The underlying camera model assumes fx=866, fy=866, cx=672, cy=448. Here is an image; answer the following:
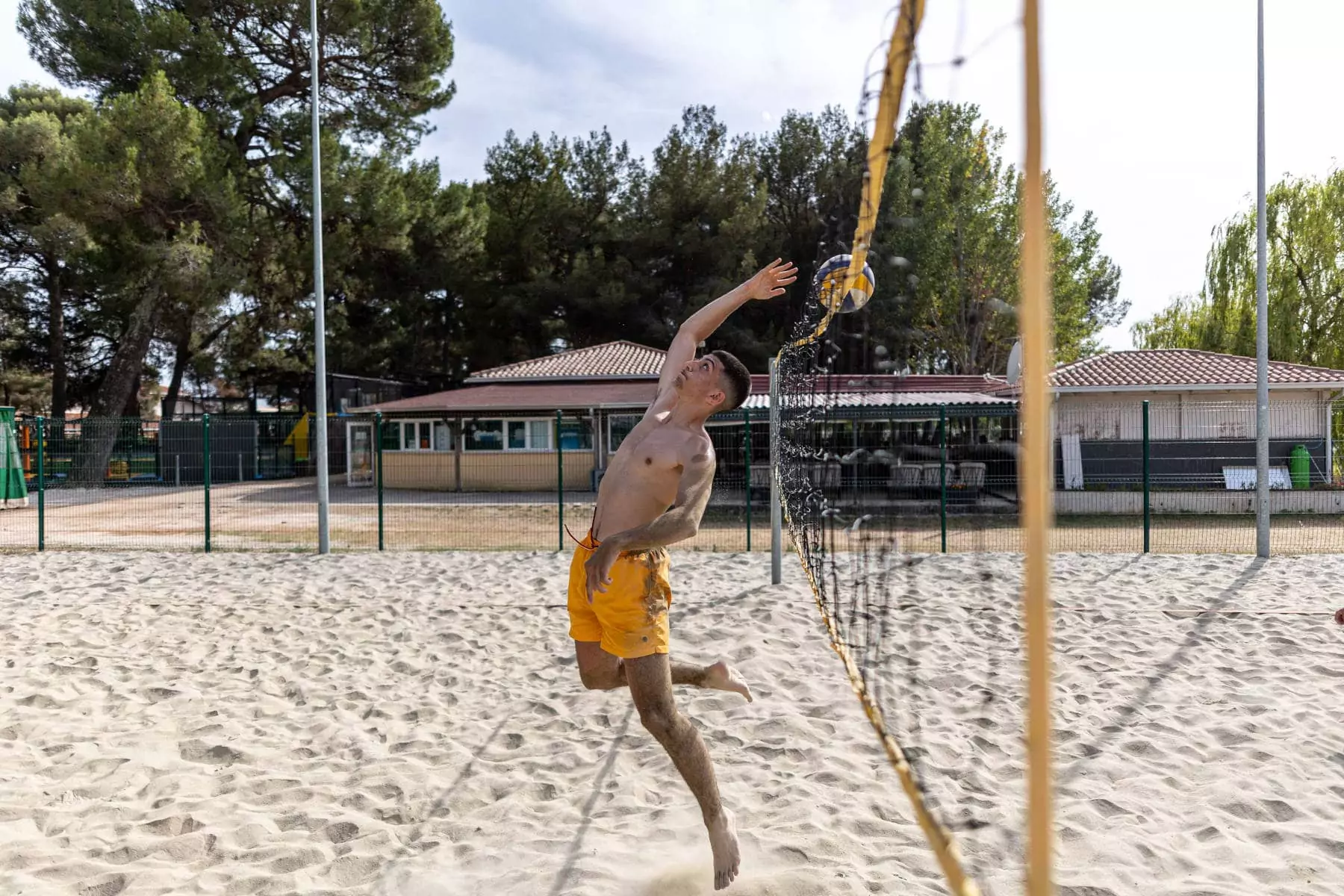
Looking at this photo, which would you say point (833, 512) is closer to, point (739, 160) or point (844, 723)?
point (844, 723)

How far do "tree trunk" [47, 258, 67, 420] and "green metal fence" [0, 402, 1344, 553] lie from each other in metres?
9.34

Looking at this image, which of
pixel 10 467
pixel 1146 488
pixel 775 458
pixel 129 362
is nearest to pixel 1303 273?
pixel 1146 488

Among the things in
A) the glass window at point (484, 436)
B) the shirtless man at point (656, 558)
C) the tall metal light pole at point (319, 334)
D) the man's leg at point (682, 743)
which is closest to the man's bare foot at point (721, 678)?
the shirtless man at point (656, 558)

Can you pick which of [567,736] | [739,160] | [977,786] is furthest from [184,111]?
[977,786]

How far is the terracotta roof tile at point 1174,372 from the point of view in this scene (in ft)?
55.2

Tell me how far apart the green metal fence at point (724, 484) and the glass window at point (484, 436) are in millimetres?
45

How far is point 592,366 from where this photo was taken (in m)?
25.4

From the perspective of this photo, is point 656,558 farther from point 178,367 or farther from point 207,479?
point 178,367

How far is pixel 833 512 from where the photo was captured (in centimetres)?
445

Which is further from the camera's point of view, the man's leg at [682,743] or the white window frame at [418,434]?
the white window frame at [418,434]

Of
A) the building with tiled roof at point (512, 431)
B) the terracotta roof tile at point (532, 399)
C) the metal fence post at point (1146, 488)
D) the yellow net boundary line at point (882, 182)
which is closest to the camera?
the yellow net boundary line at point (882, 182)

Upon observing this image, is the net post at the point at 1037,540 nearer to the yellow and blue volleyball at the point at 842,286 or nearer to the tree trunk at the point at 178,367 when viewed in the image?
the yellow and blue volleyball at the point at 842,286

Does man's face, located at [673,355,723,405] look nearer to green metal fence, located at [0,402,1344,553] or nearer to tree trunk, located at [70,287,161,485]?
green metal fence, located at [0,402,1344,553]

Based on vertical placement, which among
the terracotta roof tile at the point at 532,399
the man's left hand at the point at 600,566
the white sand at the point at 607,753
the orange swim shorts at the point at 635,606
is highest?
the terracotta roof tile at the point at 532,399
